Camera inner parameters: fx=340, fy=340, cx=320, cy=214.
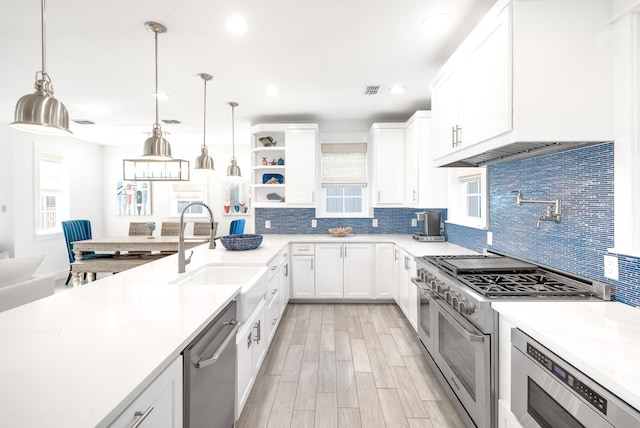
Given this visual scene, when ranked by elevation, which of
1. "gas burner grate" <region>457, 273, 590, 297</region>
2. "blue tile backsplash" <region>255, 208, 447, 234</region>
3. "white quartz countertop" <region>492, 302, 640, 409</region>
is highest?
"blue tile backsplash" <region>255, 208, 447, 234</region>

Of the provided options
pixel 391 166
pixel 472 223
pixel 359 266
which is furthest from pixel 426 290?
pixel 391 166

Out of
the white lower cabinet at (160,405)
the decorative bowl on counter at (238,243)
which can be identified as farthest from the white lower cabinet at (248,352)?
the decorative bowl on counter at (238,243)

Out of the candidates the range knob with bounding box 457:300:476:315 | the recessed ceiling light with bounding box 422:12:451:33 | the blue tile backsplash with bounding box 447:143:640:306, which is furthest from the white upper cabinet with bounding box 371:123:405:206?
the range knob with bounding box 457:300:476:315

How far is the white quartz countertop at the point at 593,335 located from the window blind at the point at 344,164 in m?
3.61

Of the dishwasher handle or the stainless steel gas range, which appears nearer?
the dishwasher handle

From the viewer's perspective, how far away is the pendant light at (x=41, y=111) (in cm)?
140

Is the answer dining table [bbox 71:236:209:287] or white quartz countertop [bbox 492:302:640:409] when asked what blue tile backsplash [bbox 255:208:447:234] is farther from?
white quartz countertop [bbox 492:302:640:409]

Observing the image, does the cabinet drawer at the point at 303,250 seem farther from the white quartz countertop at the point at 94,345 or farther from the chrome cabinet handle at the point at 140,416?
the chrome cabinet handle at the point at 140,416

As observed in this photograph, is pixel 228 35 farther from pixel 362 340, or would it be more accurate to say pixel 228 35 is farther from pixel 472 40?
pixel 362 340

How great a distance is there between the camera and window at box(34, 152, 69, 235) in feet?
18.9

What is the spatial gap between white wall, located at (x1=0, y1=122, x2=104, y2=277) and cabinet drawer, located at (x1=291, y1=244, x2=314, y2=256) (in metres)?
4.50

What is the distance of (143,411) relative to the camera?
0.96 metres

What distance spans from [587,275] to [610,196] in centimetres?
44

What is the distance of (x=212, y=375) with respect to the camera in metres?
1.47
